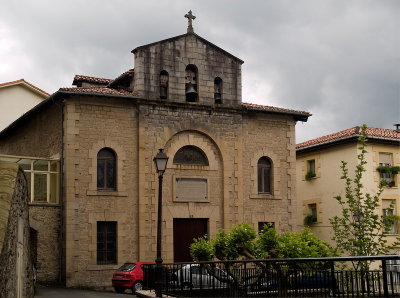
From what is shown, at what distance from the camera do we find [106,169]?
2473cm

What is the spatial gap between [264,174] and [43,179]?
31.3ft

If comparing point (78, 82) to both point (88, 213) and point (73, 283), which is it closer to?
point (88, 213)

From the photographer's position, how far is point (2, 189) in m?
8.38

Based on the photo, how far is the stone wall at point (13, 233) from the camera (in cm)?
789

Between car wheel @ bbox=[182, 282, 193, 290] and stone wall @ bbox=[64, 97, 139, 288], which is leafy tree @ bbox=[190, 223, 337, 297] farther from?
stone wall @ bbox=[64, 97, 139, 288]

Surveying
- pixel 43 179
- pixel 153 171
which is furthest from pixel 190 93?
pixel 43 179

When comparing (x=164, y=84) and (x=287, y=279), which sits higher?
(x=164, y=84)

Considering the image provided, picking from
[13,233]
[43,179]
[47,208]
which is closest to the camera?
[13,233]

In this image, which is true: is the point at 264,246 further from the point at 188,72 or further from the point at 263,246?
the point at 188,72

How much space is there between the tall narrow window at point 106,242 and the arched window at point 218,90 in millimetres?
6948

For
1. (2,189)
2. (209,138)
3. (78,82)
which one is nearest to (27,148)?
(78,82)

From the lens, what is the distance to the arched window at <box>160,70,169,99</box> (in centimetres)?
2608

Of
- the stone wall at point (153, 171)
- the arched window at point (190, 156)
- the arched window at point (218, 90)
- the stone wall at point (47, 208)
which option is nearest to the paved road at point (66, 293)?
the stone wall at point (47, 208)

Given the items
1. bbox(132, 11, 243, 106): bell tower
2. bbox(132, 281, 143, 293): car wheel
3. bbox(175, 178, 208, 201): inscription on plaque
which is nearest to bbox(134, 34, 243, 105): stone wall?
bbox(132, 11, 243, 106): bell tower
